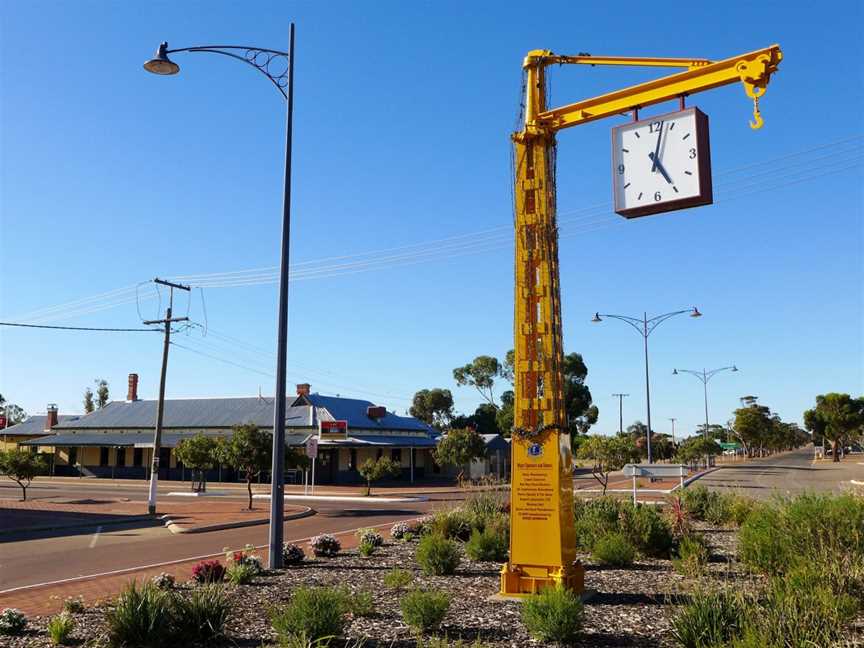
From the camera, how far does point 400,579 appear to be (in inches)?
410

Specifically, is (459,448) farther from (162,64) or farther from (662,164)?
(662,164)

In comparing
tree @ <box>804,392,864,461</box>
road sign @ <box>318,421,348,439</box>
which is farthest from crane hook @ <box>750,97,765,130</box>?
tree @ <box>804,392,864,461</box>

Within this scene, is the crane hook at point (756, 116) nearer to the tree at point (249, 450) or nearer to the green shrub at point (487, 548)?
the green shrub at point (487, 548)

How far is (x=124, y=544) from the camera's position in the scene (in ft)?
61.5

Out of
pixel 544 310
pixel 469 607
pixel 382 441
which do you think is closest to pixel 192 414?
pixel 382 441

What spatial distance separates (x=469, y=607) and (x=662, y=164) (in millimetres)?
5968

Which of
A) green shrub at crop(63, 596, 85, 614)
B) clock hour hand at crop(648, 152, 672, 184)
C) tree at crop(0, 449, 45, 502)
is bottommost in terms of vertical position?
green shrub at crop(63, 596, 85, 614)

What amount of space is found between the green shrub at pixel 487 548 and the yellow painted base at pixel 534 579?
3094 mm

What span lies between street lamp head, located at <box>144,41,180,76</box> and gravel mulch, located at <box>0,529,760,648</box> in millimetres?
9259

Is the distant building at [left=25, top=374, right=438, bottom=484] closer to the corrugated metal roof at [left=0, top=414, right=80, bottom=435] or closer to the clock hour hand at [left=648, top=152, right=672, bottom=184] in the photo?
the corrugated metal roof at [left=0, top=414, right=80, bottom=435]

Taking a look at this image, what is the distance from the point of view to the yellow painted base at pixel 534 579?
9727 mm

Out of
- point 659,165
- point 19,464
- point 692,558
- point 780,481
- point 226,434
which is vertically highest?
point 659,165

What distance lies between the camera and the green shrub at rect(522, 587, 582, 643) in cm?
742

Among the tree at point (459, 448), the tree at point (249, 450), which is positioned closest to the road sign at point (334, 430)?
the tree at point (459, 448)
